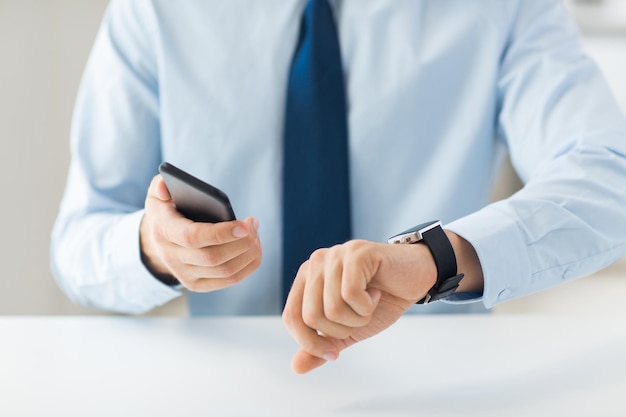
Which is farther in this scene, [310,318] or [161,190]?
[161,190]

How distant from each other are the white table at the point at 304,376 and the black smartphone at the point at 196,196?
163 mm

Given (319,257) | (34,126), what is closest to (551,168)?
(319,257)

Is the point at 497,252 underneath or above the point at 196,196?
underneath

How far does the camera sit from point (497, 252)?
0.73 meters

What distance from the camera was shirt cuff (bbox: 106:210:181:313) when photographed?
2.97 feet

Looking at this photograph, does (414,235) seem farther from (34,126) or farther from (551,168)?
(34,126)

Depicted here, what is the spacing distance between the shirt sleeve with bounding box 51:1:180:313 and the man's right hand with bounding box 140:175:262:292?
24 centimetres

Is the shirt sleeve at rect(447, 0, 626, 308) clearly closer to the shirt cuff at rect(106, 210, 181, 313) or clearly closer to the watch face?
the watch face

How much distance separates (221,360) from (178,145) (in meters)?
0.41

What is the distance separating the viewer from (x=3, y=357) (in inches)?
30.8

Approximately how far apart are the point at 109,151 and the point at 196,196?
46 centimetres

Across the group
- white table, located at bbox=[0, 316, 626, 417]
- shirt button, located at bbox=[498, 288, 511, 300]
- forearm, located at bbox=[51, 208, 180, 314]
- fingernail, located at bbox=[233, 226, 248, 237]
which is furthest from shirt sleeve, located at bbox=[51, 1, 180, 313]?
shirt button, located at bbox=[498, 288, 511, 300]

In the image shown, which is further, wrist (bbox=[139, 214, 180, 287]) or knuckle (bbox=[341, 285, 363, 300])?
wrist (bbox=[139, 214, 180, 287])

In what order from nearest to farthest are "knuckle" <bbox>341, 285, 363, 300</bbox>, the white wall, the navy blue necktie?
"knuckle" <bbox>341, 285, 363, 300</bbox> < the navy blue necktie < the white wall
